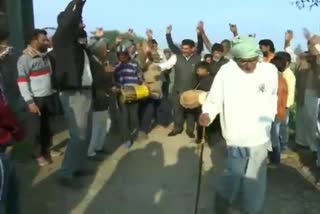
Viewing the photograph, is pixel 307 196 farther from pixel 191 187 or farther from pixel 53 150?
pixel 53 150

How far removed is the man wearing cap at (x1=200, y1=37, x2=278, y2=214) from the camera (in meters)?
5.96

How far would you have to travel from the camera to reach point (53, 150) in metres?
9.85

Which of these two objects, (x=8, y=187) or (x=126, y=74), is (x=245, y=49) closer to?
(x=8, y=187)

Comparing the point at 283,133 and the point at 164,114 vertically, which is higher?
the point at 283,133

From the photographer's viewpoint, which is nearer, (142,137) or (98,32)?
(98,32)

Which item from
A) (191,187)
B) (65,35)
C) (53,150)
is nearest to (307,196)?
(191,187)

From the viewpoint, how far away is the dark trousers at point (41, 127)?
8573 millimetres

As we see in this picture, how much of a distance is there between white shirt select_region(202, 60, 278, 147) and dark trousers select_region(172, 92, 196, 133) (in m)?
Result: 5.25

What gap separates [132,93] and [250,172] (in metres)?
4.71

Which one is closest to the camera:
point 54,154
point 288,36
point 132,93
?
point 54,154

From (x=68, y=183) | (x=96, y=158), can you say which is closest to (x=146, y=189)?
(x=68, y=183)

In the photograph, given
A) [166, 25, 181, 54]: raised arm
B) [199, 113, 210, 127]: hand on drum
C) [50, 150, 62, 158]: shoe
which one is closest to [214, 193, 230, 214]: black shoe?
[199, 113, 210, 127]: hand on drum

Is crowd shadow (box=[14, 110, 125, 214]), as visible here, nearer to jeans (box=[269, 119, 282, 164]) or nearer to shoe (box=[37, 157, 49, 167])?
shoe (box=[37, 157, 49, 167])

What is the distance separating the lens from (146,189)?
7.85 meters
